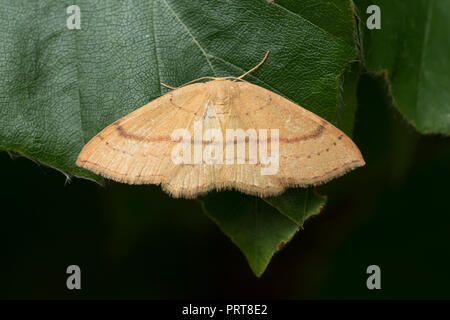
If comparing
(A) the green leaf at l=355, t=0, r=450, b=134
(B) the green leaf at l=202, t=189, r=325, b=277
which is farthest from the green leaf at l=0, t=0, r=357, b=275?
(A) the green leaf at l=355, t=0, r=450, b=134

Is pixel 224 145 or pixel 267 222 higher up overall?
pixel 224 145

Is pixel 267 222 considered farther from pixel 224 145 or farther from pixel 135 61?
pixel 135 61

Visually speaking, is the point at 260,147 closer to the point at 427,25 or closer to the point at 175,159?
the point at 175,159

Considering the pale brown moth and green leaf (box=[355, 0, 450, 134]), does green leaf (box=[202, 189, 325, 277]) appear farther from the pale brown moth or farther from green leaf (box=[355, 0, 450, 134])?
green leaf (box=[355, 0, 450, 134])

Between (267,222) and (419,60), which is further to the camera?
(419,60)

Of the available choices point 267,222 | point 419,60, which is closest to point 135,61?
point 267,222

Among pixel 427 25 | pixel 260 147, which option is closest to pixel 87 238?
pixel 260 147
